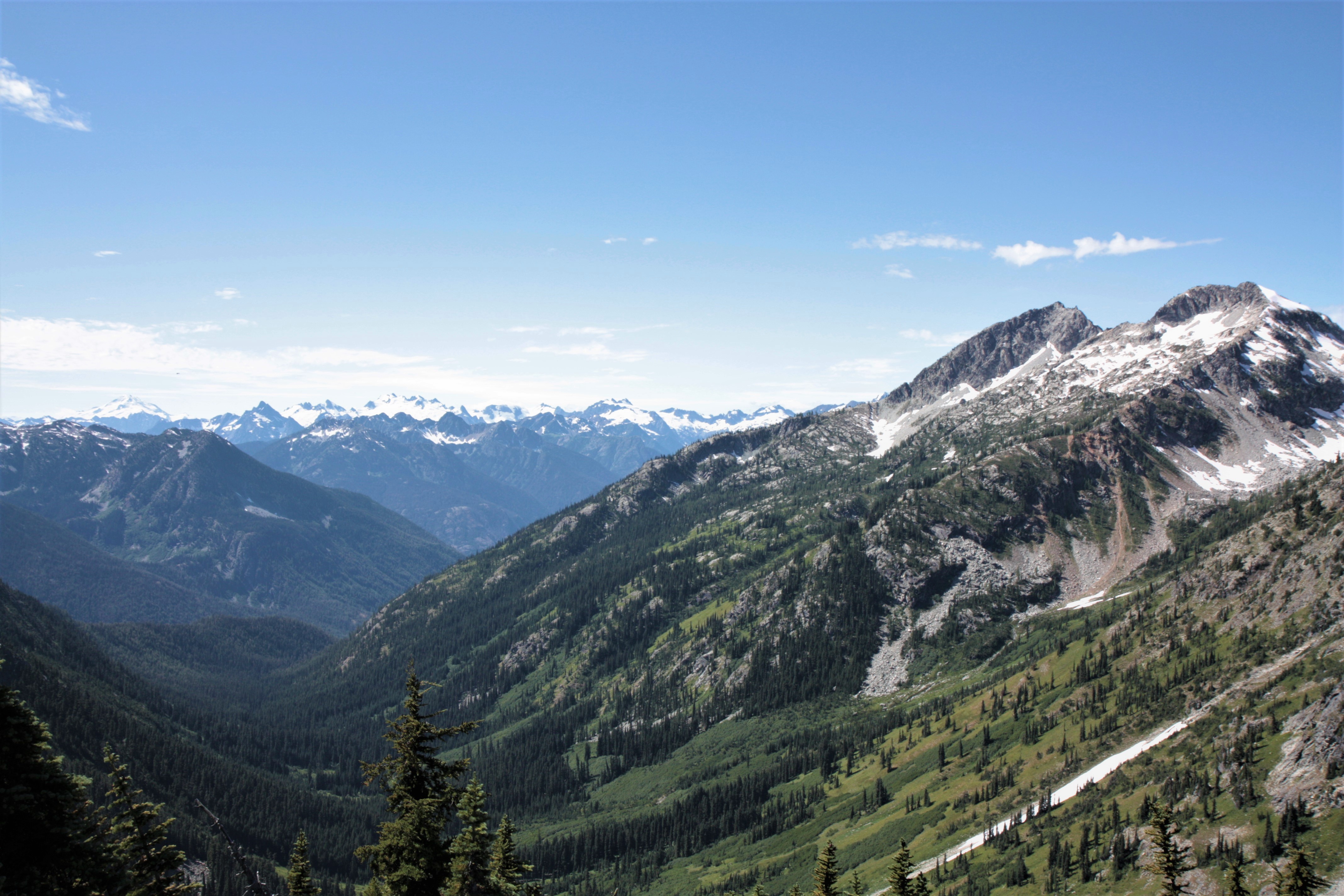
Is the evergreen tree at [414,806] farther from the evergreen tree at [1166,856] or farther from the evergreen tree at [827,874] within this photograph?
the evergreen tree at [1166,856]

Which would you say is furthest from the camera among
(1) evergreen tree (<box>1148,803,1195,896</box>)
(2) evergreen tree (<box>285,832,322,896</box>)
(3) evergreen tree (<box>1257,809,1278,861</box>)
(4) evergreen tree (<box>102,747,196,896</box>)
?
(3) evergreen tree (<box>1257,809,1278,861</box>)

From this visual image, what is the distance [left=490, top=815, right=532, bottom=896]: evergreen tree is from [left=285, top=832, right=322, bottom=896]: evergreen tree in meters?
10.4

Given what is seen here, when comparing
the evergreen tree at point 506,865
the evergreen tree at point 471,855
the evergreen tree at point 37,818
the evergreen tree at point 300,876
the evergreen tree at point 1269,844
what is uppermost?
A: the evergreen tree at point 37,818

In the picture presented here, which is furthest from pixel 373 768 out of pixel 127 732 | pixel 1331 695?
A: pixel 127 732

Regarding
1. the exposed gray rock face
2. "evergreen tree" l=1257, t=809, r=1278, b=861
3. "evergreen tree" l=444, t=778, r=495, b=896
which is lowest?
"evergreen tree" l=1257, t=809, r=1278, b=861

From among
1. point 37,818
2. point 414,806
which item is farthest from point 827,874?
point 37,818

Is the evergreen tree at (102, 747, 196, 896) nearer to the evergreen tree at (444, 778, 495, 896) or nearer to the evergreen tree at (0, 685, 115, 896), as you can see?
the evergreen tree at (0, 685, 115, 896)

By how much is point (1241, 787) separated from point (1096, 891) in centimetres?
2409

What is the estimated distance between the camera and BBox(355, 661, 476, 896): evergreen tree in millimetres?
32344

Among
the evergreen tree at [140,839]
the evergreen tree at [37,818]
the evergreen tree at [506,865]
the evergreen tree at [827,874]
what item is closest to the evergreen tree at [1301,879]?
the evergreen tree at [827,874]

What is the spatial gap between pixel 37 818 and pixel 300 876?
19.4 meters

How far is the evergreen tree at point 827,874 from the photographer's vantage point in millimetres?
50062

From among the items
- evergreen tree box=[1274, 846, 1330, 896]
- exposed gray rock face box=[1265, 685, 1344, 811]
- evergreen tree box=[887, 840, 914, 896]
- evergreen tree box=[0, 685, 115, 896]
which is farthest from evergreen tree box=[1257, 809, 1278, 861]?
evergreen tree box=[0, 685, 115, 896]

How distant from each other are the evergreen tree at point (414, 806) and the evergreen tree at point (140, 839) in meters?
7.97
